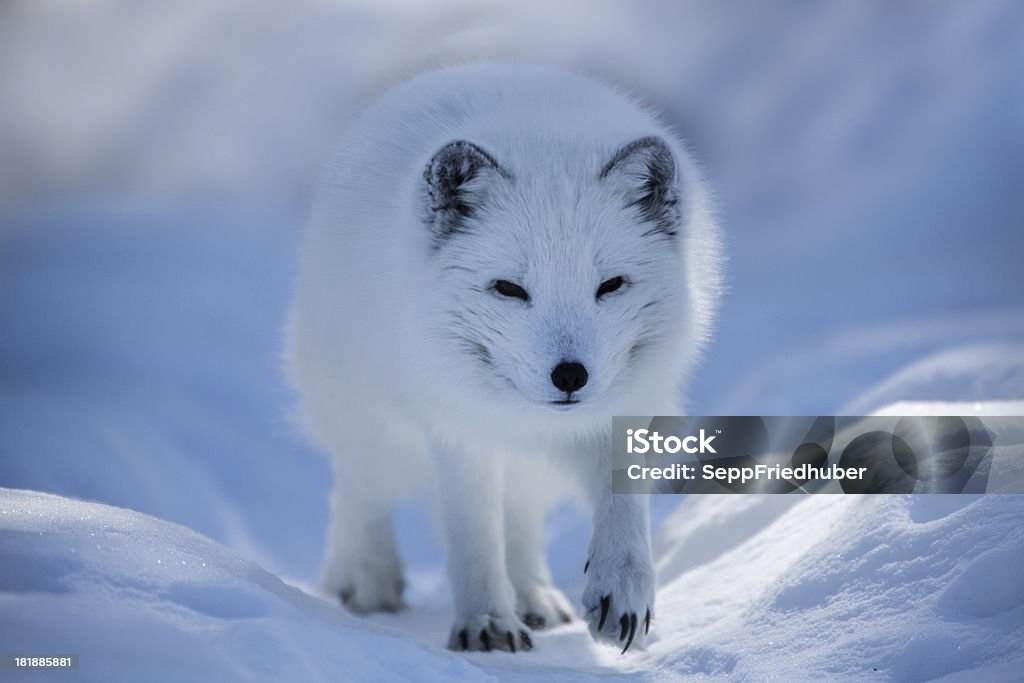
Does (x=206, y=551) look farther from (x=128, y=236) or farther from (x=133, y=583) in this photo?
(x=128, y=236)

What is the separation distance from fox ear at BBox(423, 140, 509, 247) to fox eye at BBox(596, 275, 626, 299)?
14.6 inches

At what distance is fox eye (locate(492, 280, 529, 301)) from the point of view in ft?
7.87

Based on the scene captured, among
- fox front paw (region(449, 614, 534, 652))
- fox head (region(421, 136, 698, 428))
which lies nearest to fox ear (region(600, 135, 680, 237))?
fox head (region(421, 136, 698, 428))

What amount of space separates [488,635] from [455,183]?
1.23 metres

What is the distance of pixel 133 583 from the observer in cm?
173

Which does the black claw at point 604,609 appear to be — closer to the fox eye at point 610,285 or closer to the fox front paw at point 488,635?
the fox front paw at point 488,635

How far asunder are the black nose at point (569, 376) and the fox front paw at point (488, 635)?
857mm

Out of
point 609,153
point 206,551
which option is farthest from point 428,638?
point 609,153

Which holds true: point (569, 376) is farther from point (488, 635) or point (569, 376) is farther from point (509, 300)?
point (488, 635)

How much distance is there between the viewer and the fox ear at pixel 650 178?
2518mm

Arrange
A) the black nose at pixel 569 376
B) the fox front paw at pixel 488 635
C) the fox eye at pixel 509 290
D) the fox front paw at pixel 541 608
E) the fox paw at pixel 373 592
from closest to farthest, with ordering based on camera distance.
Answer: the black nose at pixel 569 376 < the fox eye at pixel 509 290 < the fox front paw at pixel 488 635 < the fox front paw at pixel 541 608 < the fox paw at pixel 373 592

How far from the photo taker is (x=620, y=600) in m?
2.51
